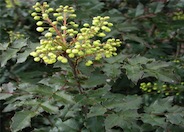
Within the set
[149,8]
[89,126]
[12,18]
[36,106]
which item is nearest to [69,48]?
[36,106]

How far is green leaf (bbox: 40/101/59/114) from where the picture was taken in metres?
1.33

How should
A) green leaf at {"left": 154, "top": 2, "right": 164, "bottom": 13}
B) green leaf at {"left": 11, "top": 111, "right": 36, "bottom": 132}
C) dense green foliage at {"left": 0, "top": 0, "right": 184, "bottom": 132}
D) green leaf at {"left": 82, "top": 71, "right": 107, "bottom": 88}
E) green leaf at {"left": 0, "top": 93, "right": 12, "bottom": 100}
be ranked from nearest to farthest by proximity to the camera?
green leaf at {"left": 11, "top": 111, "right": 36, "bottom": 132}, dense green foliage at {"left": 0, "top": 0, "right": 184, "bottom": 132}, green leaf at {"left": 82, "top": 71, "right": 107, "bottom": 88}, green leaf at {"left": 0, "top": 93, "right": 12, "bottom": 100}, green leaf at {"left": 154, "top": 2, "right": 164, "bottom": 13}

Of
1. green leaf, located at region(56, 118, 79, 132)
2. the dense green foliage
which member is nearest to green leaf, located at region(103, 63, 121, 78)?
the dense green foliage

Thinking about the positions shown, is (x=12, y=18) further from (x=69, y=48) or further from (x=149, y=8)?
(x=69, y=48)

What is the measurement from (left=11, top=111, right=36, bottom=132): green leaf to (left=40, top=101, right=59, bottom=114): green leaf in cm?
6

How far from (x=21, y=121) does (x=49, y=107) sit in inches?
5.4

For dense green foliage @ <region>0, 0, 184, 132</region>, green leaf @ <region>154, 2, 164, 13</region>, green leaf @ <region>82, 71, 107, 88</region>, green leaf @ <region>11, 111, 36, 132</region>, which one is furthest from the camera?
green leaf @ <region>154, 2, 164, 13</region>

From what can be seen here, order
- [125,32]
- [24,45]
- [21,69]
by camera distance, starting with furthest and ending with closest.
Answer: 1. [21,69]
2. [125,32]
3. [24,45]

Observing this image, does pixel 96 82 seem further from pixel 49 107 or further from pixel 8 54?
pixel 8 54

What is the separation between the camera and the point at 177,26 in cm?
224

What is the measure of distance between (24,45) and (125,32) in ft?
2.76

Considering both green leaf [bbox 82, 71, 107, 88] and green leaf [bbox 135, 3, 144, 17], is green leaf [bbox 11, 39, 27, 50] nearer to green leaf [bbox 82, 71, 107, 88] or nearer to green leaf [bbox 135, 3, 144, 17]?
green leaf [bbox 82, 71, 107, 88]

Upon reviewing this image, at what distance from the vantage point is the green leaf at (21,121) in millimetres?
→ 1265

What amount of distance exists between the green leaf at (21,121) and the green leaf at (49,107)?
0.06 m
